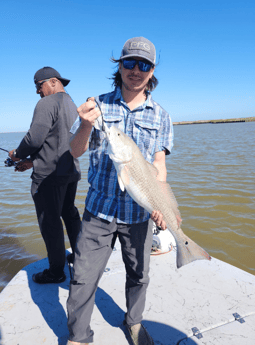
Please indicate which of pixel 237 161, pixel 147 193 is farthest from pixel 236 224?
pixel 237 161

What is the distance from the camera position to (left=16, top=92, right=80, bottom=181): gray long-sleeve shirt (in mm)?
3082

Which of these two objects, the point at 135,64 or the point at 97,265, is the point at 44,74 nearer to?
the point at 135,64

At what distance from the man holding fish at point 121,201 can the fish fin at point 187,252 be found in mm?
310

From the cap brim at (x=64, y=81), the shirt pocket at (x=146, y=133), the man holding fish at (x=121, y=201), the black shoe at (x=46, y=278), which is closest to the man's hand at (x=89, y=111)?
the man holding fish at (x=121, y=201)

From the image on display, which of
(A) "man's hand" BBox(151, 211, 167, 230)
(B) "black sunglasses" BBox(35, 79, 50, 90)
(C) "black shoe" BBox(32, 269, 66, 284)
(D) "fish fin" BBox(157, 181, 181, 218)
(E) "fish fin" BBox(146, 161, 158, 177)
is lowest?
(C) "black shoe" BBox(32, 269, 66, 284)

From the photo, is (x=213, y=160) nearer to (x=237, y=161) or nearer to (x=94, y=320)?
(x=237, y=161)

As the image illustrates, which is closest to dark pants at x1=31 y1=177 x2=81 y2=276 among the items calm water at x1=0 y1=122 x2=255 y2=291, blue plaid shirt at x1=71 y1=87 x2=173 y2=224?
blue plaid shirt at x1=71 y1=87 x2=173 y2=224

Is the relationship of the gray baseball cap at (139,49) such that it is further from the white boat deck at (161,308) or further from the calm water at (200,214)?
the calm water at (200,214)

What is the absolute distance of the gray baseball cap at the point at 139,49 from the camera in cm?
220

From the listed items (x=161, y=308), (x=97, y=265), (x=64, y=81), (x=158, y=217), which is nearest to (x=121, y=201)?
(x=158, y=217)

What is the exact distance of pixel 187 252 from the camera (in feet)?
7.86

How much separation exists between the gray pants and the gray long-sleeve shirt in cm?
116

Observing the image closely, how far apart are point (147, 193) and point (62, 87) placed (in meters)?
2.31

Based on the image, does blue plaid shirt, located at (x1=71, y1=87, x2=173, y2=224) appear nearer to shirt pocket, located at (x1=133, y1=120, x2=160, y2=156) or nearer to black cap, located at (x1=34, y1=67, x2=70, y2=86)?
shirt pocket, located at (x1=133, y1=120, x2=160, y2=156)
